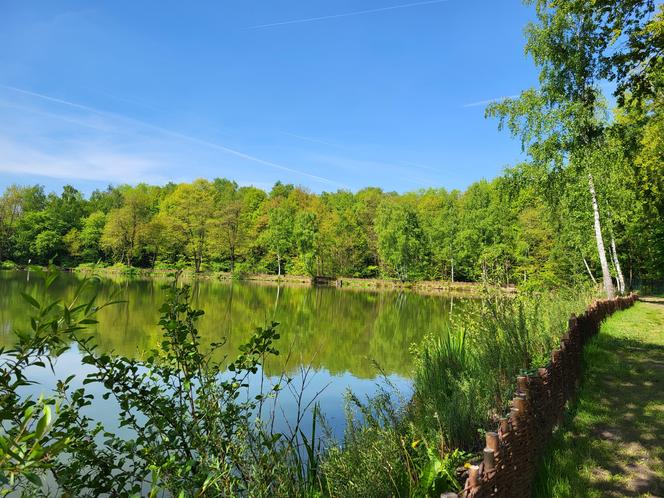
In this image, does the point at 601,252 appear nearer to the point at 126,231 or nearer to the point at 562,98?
the point at 562,98

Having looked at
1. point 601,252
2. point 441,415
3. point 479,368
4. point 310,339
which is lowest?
point 310,339

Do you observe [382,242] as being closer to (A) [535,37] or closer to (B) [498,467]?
(A) [535,37]

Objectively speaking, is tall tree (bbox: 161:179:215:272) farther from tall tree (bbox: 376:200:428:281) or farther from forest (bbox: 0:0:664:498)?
tall tree (bbox: 376:200:428:281)

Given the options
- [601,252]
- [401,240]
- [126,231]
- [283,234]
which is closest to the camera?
[601,252]

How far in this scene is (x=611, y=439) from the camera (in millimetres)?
4289

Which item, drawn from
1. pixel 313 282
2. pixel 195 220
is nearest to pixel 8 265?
pixel 195 220

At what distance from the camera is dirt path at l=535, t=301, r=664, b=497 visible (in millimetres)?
3430

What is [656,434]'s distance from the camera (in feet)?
14.3

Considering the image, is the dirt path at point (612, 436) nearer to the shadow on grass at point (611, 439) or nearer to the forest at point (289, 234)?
the shadow on grass at point (611, 439)

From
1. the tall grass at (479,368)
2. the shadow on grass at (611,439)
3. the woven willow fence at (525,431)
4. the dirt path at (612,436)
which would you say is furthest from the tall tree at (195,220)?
the woven willow fence at (525,431)

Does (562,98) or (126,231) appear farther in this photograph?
Result: (126,231)

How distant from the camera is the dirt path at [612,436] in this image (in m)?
3.43

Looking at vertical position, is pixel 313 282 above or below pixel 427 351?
below

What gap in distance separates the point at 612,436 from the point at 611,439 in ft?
0.26
